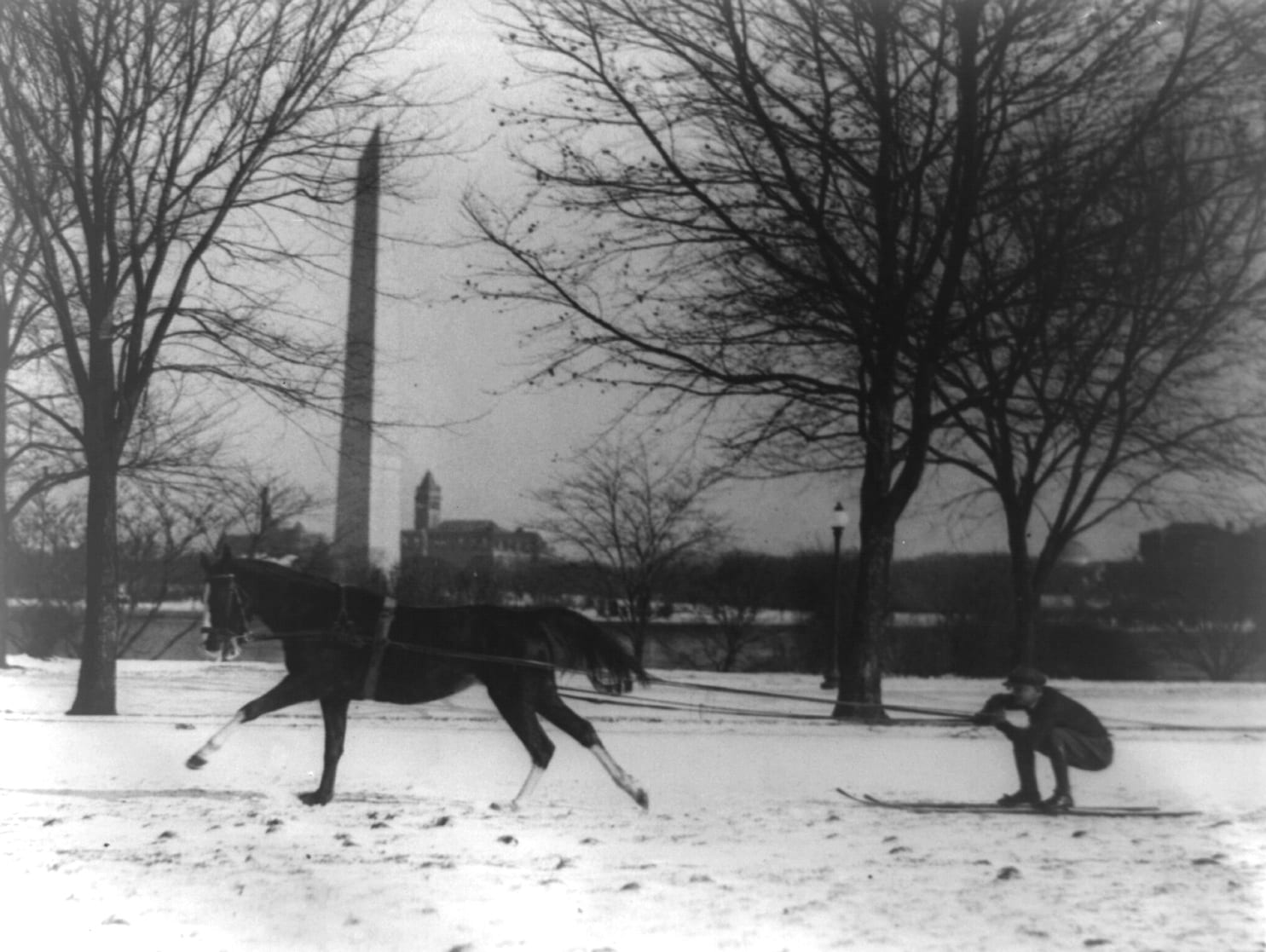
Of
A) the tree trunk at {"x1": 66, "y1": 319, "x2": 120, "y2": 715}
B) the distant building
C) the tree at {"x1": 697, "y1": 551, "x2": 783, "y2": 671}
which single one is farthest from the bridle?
the tree at {"x1": 697, "y1": 551, "x2": 783, "y2": 671}

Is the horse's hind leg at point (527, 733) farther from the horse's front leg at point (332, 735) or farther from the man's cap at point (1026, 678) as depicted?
the man's cap at point (1026, 678)

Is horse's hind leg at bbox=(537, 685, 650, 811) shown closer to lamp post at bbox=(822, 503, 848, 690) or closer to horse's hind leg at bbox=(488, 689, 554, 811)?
horse's hind leg at bbox=(488, 689, 554, 811)

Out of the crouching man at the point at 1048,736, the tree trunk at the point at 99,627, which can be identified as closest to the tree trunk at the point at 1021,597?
the crouching man at the point at 1048,736

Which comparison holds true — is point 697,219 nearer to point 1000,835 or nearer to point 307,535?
point 307,535

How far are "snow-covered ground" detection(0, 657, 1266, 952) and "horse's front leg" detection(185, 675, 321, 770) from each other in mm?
300

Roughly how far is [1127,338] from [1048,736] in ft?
11.6

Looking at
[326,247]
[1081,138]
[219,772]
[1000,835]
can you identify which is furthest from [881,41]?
[219,772]

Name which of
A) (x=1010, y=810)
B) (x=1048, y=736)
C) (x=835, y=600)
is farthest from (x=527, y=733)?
(x=835, y=600)

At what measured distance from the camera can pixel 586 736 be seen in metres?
8.24

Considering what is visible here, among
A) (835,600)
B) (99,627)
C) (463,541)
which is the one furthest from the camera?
(835,600)

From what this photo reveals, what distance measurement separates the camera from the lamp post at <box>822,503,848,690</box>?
10945 mm

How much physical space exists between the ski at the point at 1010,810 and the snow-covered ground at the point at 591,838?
0.28ft

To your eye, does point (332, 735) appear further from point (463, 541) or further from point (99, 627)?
point (99, 627)

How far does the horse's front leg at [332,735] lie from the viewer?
27.7ft
